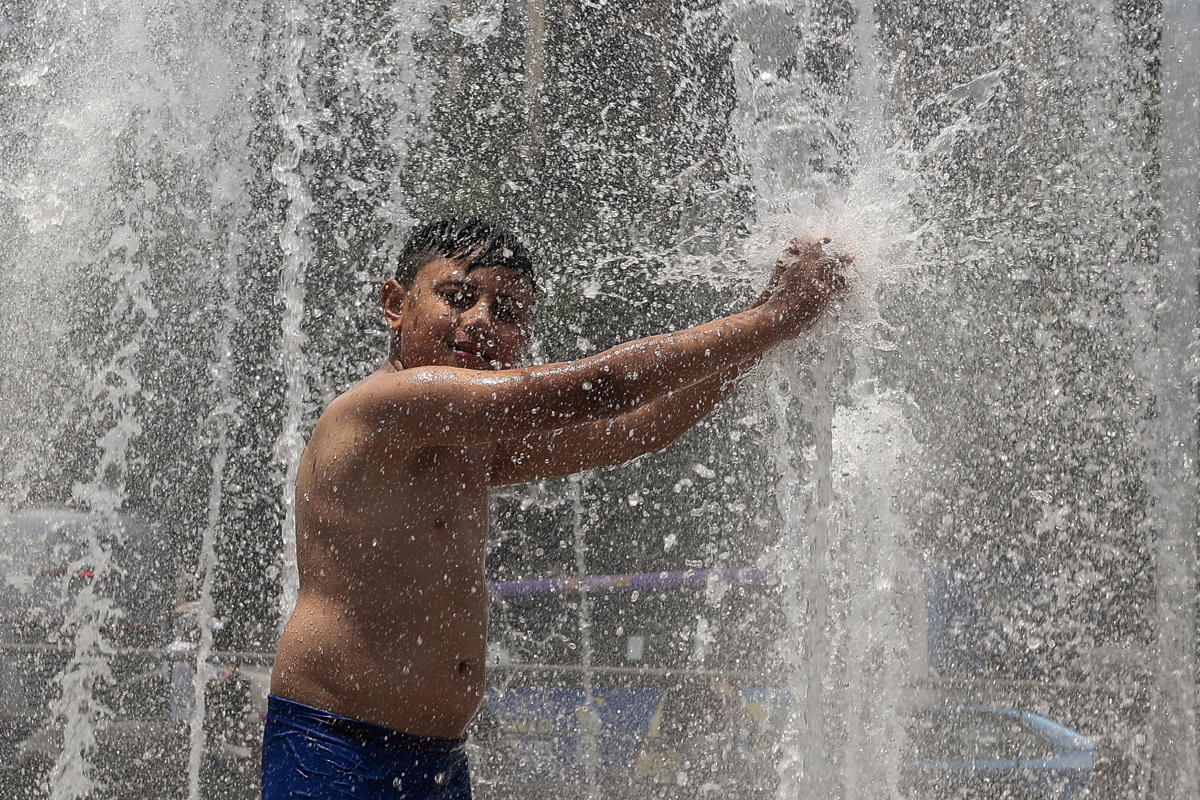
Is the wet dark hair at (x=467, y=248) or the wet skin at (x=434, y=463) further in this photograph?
the wet dark hair at (x=467, y=248)

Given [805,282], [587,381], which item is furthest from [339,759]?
[805,282]

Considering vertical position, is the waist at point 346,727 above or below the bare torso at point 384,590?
below

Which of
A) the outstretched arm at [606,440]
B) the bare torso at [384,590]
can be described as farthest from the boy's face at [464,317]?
the outstretched arm at [606,440]

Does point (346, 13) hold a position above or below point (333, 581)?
above

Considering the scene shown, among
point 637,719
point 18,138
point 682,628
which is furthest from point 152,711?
point 682,628

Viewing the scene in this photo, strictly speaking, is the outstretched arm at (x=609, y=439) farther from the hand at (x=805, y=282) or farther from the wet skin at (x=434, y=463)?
the hand at (x=805, y=282)

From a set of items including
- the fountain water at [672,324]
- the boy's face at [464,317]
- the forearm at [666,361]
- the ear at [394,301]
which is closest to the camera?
the forearm at [666,361]

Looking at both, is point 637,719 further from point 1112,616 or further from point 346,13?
point 346,13

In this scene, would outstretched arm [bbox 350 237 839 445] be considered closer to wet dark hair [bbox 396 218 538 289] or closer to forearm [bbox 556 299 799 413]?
forearm [bbox 556 299 799 413]

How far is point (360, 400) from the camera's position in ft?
6.43

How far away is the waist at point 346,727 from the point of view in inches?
71.9

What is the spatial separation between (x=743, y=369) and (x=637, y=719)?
413 cm

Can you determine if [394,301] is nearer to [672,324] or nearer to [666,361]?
[666,361]

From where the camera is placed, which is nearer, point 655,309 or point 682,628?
point 655,309
